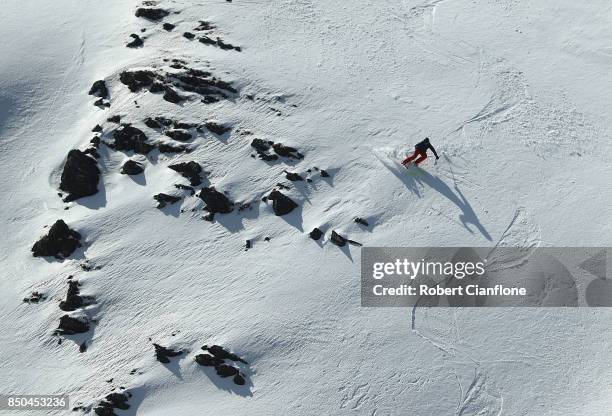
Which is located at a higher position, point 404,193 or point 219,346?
point 404,193

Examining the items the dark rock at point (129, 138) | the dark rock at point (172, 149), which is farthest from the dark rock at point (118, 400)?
the dark rock at point (129, 138)

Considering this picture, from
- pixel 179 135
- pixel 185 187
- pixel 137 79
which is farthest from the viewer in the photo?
pixel 137 79

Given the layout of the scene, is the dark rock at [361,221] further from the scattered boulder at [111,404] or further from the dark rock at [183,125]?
the scattered boulder at [111,404]

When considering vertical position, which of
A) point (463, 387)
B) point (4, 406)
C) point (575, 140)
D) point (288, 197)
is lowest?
point (4, 406)

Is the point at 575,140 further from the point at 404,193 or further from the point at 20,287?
the point at 20,287

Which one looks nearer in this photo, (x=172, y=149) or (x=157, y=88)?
(x=172, y=149)

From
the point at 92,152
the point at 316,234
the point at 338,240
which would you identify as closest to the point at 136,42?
the point at 92,152

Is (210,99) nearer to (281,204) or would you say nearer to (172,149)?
(172,149)

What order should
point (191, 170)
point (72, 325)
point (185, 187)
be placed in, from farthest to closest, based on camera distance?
1. point (191, 170)
2. point (185, 187)
3. point (72, 325)

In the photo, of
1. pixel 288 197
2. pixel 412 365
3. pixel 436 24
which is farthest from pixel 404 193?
pixel 436 24
